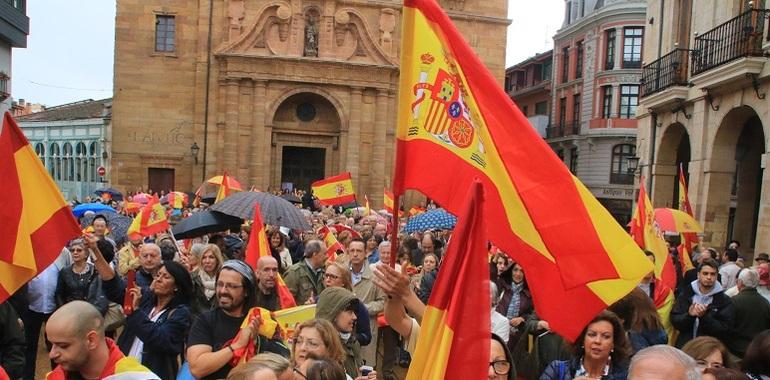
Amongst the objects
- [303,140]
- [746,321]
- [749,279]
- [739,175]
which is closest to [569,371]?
[746,321]

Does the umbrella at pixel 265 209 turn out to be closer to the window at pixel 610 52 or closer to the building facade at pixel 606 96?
the building facade at pixel 606 96

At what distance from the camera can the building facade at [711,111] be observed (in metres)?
14.2

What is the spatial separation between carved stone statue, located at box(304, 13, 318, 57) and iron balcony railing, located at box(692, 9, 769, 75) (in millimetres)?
17189

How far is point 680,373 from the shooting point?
311 centimetres

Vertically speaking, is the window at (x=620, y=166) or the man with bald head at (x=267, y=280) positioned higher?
the window at (x=620, y=166)

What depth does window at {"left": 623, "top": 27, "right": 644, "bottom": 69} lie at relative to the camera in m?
37.5

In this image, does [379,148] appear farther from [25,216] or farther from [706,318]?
[25,216]

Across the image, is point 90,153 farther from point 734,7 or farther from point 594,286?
point 594,286

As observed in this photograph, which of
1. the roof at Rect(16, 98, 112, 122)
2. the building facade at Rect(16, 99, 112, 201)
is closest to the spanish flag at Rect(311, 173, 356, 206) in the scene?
the building facade at Rect(16, 99, 112, 201)

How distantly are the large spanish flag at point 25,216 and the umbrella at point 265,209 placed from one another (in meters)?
4.11

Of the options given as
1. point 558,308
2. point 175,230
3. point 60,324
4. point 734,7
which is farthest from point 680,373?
point 734,7

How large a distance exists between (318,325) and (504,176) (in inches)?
60.3

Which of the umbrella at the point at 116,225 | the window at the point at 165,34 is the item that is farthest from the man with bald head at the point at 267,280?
the window at the point at 165,34

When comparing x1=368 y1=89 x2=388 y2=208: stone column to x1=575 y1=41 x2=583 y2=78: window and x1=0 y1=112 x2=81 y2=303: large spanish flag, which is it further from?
x1=0 y1=112 x2=81 y2=303: large spanish flag
